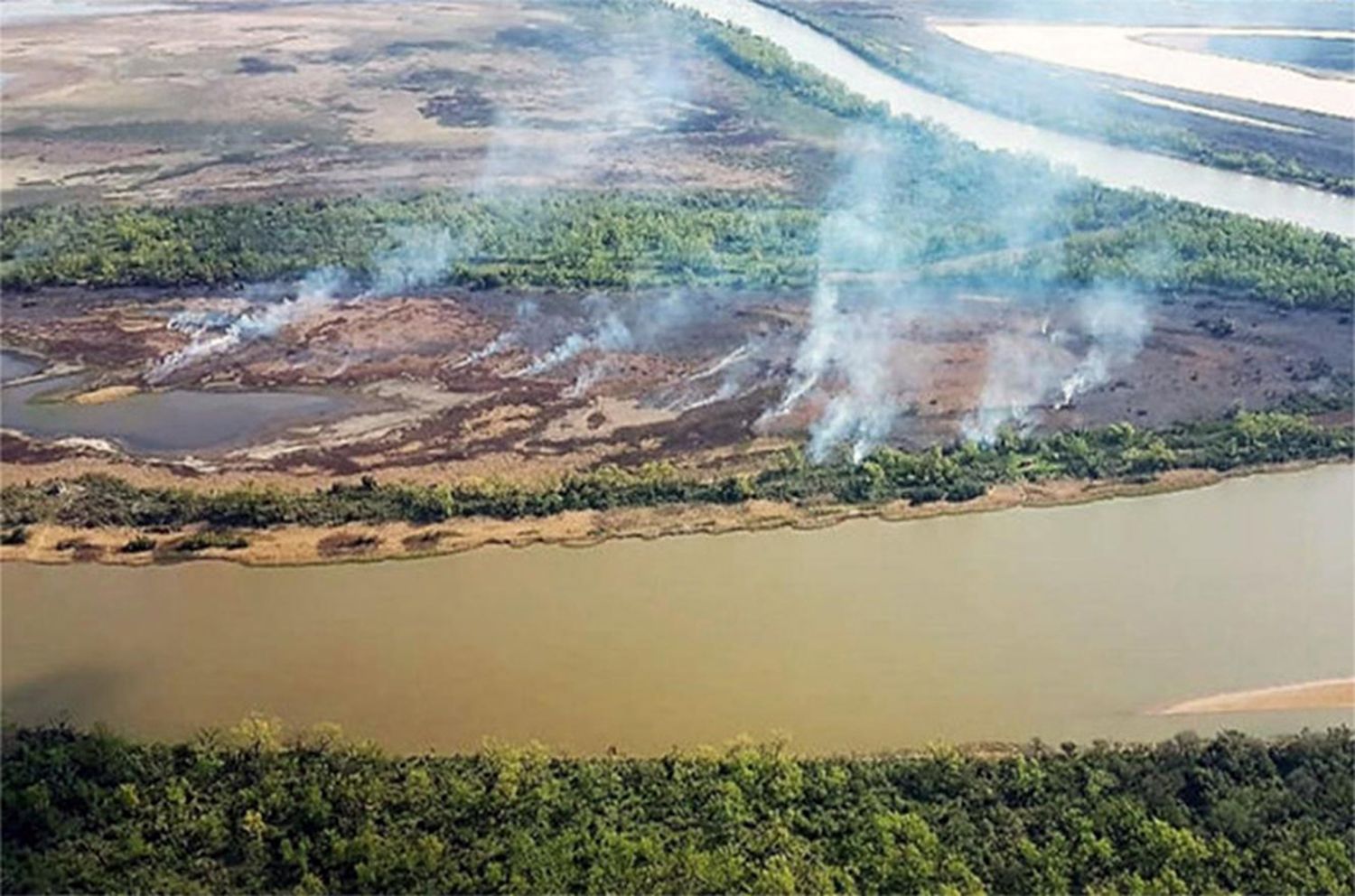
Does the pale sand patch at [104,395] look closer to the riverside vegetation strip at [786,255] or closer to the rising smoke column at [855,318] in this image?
the riverside vegetation strip at [786,255]

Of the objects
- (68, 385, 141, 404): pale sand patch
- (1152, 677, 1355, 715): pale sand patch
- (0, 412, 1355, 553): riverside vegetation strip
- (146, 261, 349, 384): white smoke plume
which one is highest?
(146, 261, 349, 384): white smoke plume

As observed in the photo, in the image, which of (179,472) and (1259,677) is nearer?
(1259,677)

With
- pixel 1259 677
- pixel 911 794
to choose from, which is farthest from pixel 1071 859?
pixel 1259 677

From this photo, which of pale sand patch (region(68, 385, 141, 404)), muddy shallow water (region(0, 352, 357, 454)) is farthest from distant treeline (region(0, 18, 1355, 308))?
muddy shallow water (region(0, 352, 357, 454))

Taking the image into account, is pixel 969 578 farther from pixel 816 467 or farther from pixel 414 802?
pixel 414 802

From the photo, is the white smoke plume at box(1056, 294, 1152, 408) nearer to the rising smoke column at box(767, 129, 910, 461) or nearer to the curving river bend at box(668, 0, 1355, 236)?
the rising smoke column at box(767, 129, 910, 461)

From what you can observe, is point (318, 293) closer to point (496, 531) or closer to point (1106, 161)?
point (496, 531)

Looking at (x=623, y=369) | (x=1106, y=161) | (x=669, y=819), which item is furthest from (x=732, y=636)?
(x=1106, y=161)
